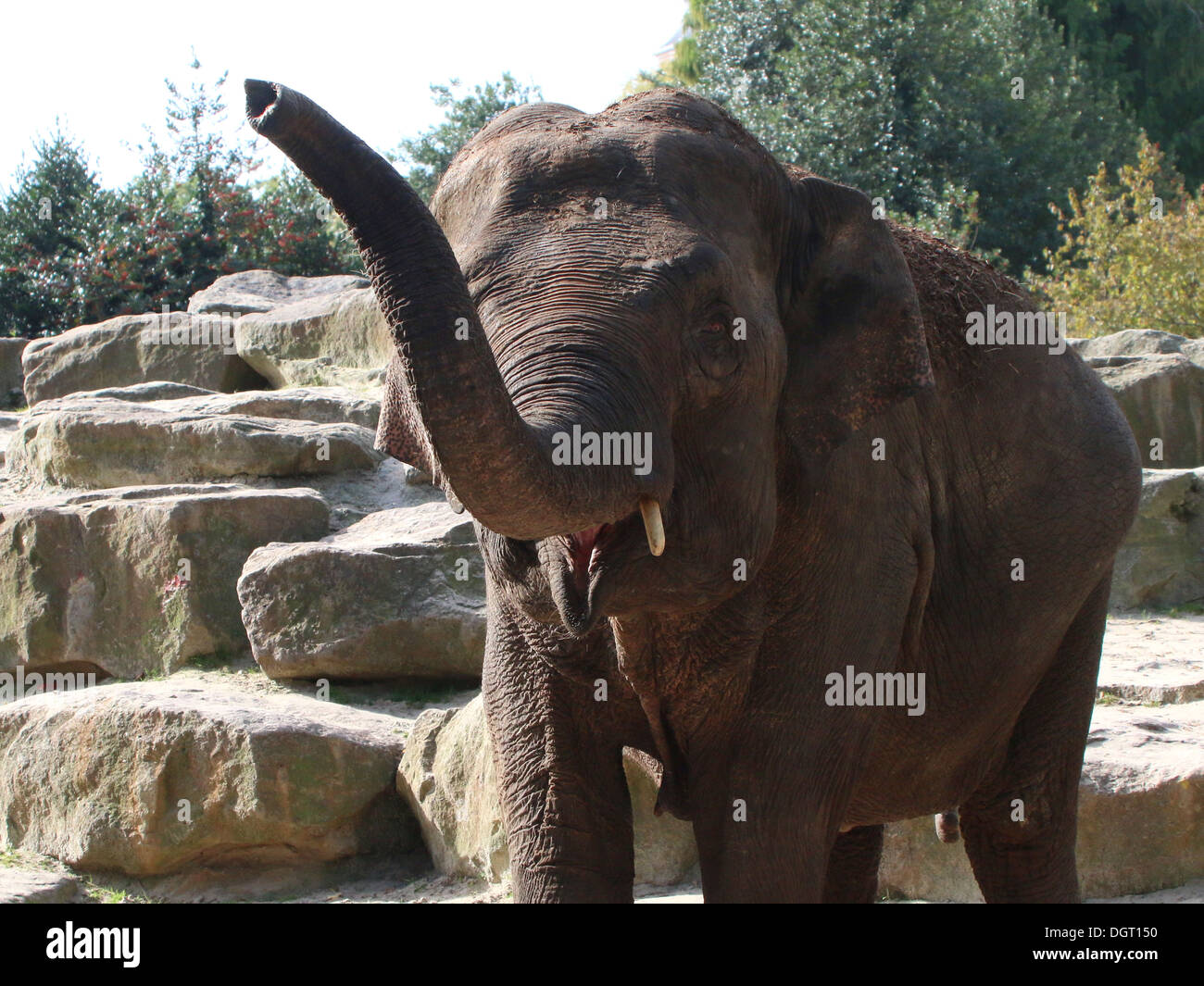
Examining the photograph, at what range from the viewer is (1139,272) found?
688 inches

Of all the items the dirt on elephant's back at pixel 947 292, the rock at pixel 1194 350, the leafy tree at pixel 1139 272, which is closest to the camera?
the dirt on elephant's back at pixel 947 292

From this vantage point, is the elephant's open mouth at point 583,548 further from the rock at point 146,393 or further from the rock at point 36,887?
the rock at point 146,393

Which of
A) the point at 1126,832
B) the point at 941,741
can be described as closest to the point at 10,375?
the point at 1126,832

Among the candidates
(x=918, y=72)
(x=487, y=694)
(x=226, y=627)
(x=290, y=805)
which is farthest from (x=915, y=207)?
(x=487, y=694)

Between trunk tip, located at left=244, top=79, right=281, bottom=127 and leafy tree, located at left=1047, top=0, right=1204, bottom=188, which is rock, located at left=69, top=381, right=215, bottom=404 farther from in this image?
leafy tree, located at left=1047, top=0, right=1204, bottom=188

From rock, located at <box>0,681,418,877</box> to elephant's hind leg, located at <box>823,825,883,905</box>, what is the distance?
2863mm

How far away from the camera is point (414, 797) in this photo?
23.1 ft

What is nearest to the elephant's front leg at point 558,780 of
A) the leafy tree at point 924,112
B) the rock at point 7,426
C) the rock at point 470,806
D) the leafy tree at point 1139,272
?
the rock at point 470,806

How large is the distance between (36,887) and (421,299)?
192 inches

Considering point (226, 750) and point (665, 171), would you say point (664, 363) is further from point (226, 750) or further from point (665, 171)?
point (226, 750)

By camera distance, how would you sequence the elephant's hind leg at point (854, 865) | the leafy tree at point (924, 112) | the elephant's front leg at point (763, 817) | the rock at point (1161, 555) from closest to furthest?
the elephant's front leg at point (763, 817), the elephant's hind leg at point (854, 865), the rock at point (1161, 555), the leafy tree at point (924, 112)

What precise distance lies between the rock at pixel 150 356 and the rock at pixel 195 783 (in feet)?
19.0

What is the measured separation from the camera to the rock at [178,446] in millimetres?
9438

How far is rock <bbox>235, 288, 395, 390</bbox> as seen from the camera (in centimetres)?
1205
